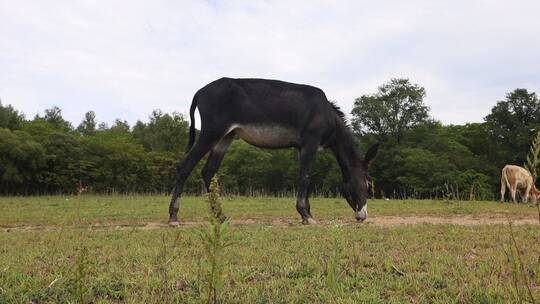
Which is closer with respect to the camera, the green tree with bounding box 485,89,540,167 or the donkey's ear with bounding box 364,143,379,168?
the donkey's ear with bounding box 364,143,379,168

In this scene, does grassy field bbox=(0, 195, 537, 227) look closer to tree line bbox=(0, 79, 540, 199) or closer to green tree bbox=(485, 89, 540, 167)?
tree line bbox=(0, 79, 540, 199)

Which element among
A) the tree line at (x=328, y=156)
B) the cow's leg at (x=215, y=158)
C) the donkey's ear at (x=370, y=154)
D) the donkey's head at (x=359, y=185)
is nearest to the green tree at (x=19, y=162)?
the tree line at (x=328, y=156)

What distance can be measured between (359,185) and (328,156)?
165 ft

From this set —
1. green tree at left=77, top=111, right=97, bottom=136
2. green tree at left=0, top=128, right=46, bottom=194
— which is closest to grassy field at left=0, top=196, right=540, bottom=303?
green tree at left=0, top=128, right=46, bottom=194

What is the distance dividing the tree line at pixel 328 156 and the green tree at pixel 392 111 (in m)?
0.14

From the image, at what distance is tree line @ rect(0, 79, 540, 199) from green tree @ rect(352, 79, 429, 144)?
0.46 feet

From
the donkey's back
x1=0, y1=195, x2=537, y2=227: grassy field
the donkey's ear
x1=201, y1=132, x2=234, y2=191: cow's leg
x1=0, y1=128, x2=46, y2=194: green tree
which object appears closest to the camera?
the donkey's back

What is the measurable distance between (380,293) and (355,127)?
196ft

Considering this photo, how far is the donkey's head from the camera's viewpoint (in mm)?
9078

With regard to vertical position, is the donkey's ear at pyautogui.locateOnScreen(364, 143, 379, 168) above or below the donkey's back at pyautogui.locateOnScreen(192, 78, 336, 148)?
below

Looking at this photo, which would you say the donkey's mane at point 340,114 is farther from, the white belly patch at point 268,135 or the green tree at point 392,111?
the green tree at point 392,111

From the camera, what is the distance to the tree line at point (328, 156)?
45562mm

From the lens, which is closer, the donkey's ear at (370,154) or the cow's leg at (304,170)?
the cow's leg at (304,170)

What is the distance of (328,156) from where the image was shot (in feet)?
194
